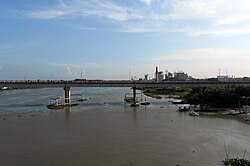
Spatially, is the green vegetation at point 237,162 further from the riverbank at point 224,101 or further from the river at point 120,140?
the riverbank at point 224,101

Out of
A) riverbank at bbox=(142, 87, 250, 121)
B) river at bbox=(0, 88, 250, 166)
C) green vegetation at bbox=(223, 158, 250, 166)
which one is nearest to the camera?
green vegetation at bbox=(223, 158, 250, 166)

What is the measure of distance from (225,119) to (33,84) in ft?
91.7

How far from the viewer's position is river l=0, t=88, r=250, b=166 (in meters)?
15.2

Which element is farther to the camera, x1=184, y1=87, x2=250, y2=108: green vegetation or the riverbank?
x1=184, y1=87, x2=250, y2=108: green vegetation

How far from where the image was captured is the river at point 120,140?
15203 millimetres

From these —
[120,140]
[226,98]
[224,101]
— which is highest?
[226,98]

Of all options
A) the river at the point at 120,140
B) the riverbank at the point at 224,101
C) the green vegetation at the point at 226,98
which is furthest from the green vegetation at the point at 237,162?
the green vegetation at the point at 226,98

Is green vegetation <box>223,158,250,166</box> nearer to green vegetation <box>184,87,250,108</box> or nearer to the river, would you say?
the river

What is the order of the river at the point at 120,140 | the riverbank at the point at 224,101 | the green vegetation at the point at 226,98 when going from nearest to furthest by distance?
1. the river at the point at 120,140
2. the riverbank at the point at 224,101
3. the green vegetation at the point at 226,98

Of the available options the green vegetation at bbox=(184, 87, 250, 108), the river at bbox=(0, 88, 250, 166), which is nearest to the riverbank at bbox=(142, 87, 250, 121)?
the green vegetation at bbox=(184, 87, 250, 108)

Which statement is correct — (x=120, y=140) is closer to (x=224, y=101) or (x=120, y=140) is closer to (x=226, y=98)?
(x=224, y=101)

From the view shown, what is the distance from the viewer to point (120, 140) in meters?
19.4

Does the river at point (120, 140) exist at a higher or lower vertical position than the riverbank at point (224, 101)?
lower

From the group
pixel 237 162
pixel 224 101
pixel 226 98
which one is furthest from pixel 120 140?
pixel 226 98
